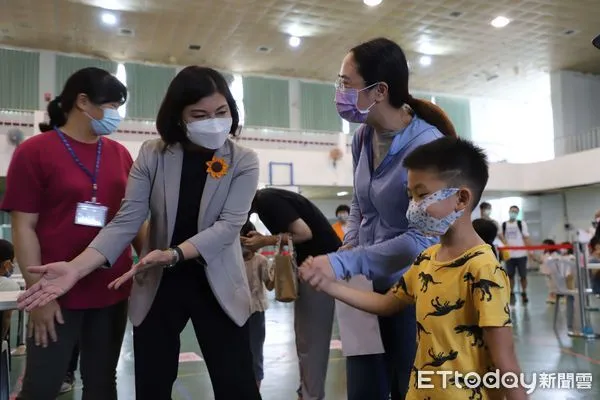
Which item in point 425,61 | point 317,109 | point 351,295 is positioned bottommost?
point 351,295

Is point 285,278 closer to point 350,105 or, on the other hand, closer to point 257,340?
point 350,105

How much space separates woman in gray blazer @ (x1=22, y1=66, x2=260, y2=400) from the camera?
161cm

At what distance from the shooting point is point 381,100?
1666mm

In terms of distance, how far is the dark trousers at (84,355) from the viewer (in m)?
1.73

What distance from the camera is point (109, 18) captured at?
40.7 feet

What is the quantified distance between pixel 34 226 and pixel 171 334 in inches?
23.8

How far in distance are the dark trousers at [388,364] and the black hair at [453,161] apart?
0.43 meters

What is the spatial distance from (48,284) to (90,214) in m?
0.33

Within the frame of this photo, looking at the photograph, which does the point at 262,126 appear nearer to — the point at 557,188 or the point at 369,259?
the point at 557,188

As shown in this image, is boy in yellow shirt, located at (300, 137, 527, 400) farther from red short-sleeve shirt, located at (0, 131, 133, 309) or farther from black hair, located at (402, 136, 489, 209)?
red short-sleeve shirt, located at (0, 131, 133, 309)

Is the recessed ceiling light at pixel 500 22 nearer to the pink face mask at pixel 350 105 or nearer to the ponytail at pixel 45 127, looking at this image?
the pink face mask at pixel 350 105

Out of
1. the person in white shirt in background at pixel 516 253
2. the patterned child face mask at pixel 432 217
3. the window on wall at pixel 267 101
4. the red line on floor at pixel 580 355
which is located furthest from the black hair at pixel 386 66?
the window on wall at pixel 267 101

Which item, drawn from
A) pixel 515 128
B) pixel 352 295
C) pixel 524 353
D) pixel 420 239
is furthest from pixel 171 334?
pixel 515 128

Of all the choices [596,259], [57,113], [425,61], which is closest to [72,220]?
[57,113]
